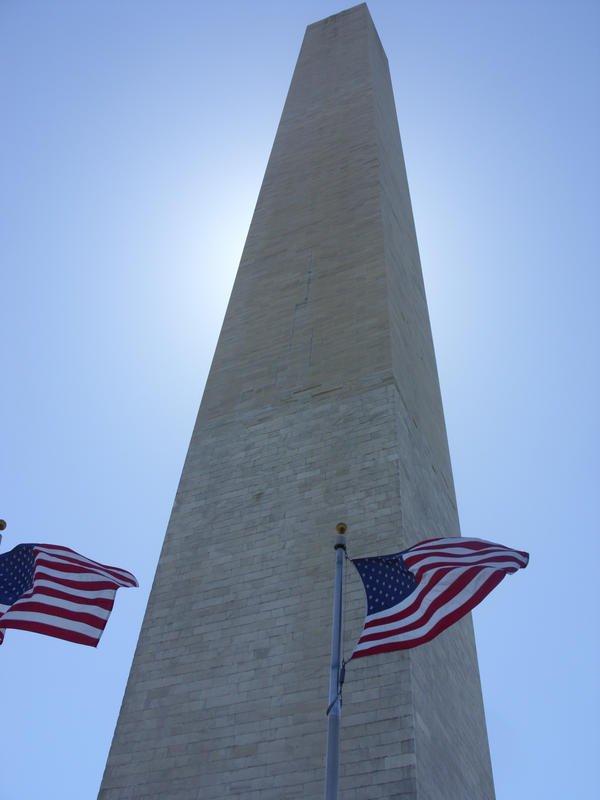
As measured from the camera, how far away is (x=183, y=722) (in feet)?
37.9

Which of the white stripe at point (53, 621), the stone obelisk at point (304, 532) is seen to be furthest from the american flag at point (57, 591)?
the stone obelisk at point (304, 532)

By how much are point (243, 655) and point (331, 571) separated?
5.40 ft

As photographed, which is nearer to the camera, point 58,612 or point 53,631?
point 53,631

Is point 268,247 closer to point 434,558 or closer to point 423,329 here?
point 423,329

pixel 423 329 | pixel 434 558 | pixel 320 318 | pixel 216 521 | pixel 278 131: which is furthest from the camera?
pixel 278 131

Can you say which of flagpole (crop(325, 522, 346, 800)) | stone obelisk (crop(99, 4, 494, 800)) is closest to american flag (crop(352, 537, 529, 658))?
flagpole (crop(325, 522, 346, 800))

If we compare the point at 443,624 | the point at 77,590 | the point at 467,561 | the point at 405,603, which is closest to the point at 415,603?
the point at 405,603

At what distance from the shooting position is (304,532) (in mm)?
12984

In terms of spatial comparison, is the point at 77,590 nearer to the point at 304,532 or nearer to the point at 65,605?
the point at 65,605

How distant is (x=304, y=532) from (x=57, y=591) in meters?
4.10

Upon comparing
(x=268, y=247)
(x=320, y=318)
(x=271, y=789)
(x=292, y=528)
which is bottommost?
(x=271, y=789)

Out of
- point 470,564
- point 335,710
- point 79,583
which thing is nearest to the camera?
point 335,710

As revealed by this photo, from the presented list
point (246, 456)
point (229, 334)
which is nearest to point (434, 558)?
point (246, 456)

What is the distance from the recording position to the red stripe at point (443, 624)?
8.03 metres
